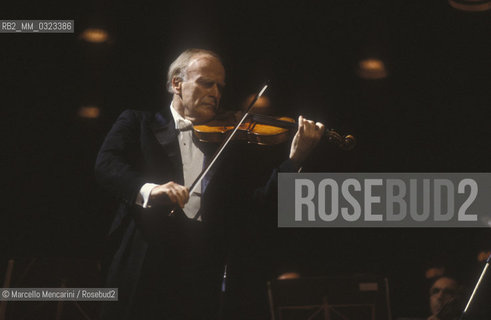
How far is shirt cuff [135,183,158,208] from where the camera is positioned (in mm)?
1778

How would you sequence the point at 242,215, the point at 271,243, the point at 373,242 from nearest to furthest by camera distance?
the point at 242,215
the point at 271,243
the point at 373,242

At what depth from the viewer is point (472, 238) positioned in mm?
4668

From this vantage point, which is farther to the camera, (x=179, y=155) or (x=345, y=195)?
(x=345, y=195)

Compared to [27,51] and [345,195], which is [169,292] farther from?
[27,51]

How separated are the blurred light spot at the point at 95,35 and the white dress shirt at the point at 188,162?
1.62 meters

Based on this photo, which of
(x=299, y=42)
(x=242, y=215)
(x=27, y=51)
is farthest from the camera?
(x=299, y=42)

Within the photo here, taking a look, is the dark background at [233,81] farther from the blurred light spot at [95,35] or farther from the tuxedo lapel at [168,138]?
the tuxedo lapel at [168,138]

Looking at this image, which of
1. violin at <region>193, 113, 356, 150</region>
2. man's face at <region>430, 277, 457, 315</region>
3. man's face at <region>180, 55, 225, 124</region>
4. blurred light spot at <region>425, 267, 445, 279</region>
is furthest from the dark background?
man's face at <region>180, 55, 225, 124</region>

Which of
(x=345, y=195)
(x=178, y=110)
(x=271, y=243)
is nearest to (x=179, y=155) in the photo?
(x=178, y=110)

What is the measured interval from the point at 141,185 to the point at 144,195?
0.04 m

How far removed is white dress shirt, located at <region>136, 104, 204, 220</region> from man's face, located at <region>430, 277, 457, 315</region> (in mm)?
2433

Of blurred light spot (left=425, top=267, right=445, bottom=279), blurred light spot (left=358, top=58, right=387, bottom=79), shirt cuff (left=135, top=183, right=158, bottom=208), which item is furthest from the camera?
blurred light spot (left=425, top=267, right=445, bottom=279)

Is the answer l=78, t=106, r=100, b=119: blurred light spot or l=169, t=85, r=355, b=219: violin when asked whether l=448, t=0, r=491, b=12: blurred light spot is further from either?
l=78, t=106, r=100, b=119: blurred light spot

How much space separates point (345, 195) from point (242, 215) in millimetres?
1106
